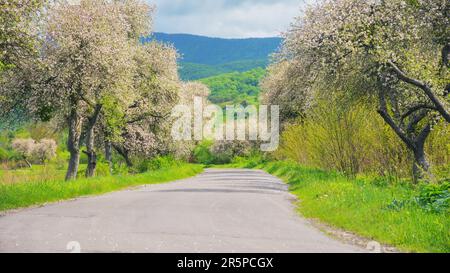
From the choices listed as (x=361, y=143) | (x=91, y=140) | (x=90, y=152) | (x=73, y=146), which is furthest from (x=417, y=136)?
(x=90, y=152)

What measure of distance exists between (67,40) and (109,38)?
243 cm

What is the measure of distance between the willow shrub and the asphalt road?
286 inches

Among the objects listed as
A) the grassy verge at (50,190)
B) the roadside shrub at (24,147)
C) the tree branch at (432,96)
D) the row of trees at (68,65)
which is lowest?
the roadside shrub at (24,147)

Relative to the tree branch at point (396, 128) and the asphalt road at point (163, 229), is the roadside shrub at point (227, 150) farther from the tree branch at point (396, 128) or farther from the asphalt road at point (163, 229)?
the asphalt road at point (163, 229)

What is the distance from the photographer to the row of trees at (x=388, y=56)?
66.2ft

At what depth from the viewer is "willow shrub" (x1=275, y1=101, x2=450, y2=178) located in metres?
22.4

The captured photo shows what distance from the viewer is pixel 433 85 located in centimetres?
1917

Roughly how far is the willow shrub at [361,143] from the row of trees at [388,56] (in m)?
0.54

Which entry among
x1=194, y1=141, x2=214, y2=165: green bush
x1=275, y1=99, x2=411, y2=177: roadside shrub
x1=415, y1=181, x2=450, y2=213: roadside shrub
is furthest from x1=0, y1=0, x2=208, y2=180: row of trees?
x1=194, y1=141, x2=214, y2=165: green bush

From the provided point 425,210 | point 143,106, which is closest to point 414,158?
point 425,210

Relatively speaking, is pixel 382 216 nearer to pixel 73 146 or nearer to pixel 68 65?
pixel 68 65

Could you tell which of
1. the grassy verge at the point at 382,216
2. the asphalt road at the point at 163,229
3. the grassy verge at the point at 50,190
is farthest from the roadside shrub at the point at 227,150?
the asphalt road at the point at 163,229

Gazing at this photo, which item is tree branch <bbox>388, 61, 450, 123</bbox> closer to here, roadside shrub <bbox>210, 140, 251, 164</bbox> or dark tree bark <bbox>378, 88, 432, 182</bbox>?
dark tree bark <bbox>378, 88, 432, 182</bbox>
